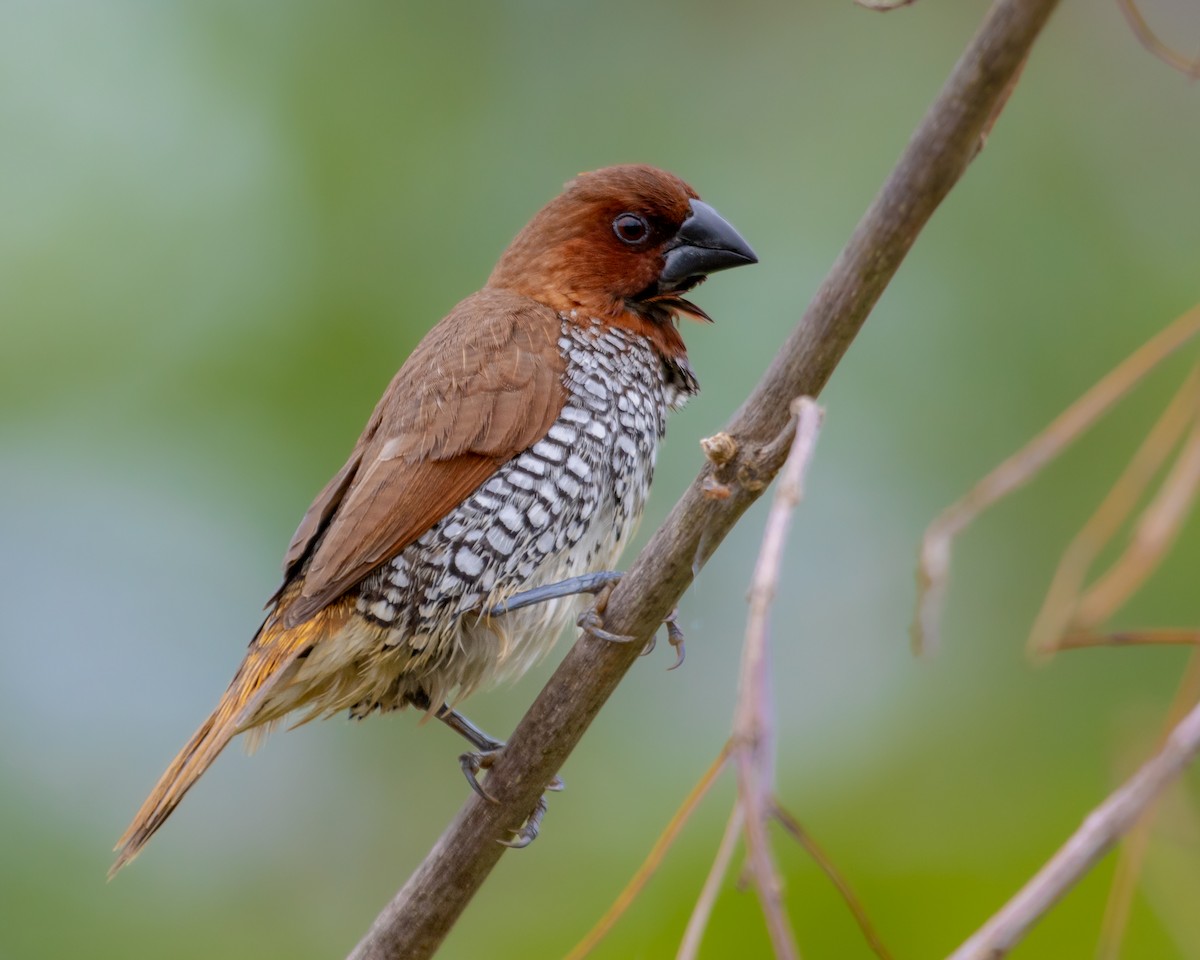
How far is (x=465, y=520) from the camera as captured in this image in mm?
2615

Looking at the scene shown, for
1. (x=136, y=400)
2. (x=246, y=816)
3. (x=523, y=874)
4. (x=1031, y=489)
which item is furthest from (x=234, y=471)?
(x=1031, y=489)

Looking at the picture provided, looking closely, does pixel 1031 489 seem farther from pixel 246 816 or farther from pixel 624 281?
pixel 246 816

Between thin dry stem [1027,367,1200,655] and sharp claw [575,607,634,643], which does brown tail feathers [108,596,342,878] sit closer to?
sharp claw [575,607,634,643]

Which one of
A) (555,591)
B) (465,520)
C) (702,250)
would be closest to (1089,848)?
(555,591)

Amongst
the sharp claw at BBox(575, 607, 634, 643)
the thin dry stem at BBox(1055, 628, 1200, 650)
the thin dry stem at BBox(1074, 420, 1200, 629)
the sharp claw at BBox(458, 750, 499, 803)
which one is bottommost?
the sharp claw at BBox(458, 750, 499, 803)

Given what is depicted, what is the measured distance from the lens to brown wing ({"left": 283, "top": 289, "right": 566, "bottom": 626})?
8.36 feet

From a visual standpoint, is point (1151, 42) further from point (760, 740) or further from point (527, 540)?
point (527, 540)

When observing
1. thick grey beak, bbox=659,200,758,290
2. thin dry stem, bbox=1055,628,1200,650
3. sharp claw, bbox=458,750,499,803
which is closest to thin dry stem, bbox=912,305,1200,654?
thin dry stem, bbox=1055,628,1200,650

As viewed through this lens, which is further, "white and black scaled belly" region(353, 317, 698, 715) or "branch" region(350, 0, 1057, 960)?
"white and black scaled belly" region(353, 317, 698, 715)

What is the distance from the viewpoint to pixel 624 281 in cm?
306

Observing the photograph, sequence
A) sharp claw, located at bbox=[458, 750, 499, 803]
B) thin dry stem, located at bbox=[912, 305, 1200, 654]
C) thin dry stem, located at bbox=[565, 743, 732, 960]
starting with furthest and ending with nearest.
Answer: sharp claw, located at bbox=[458, 750, 499, 803]
thin dry stem, located at bbox=[565, 743, 732, 960]
thin dry stem, located at bbox=[912, 305, 1200, 654]

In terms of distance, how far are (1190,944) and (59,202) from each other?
397 centimetres

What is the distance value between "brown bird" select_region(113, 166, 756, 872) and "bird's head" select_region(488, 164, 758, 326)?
0.05 feet

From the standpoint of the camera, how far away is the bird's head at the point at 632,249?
3.04m
